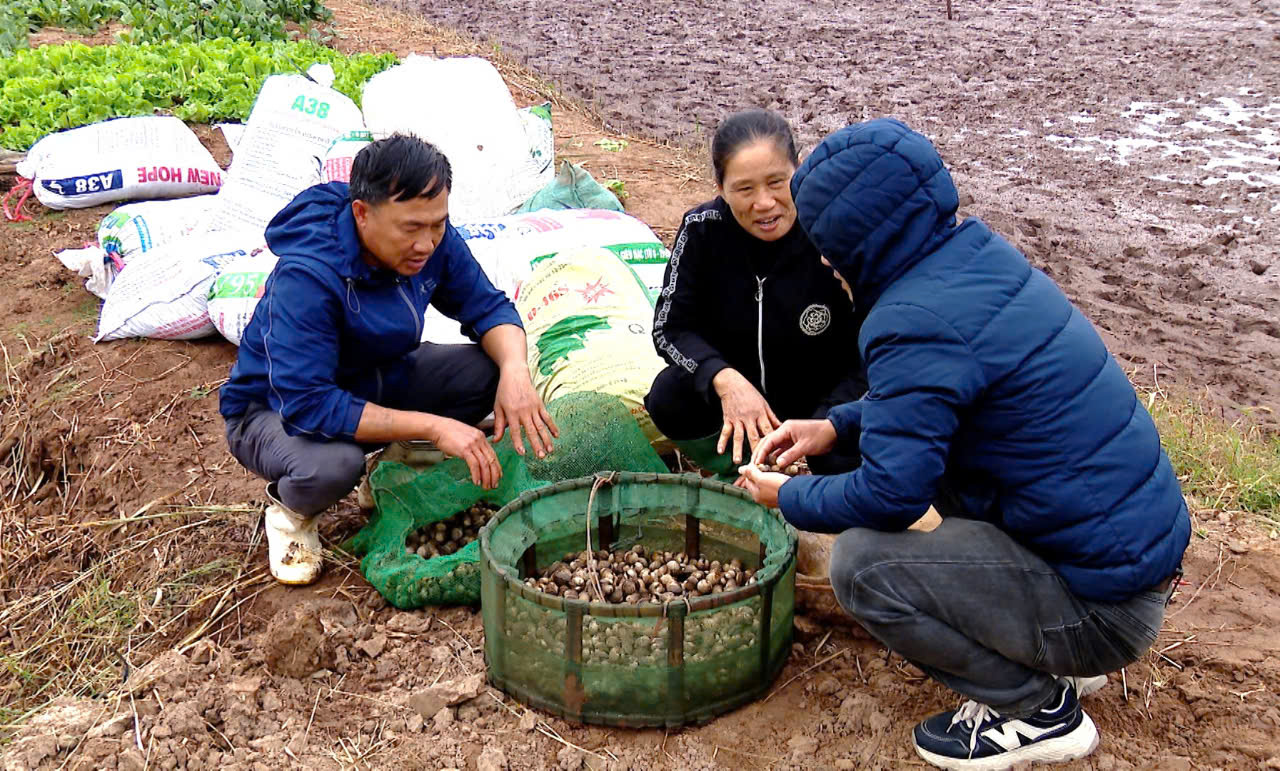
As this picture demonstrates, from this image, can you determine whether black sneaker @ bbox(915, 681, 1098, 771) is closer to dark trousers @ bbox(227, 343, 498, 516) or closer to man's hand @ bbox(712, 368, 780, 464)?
man's hand @ bbox(712, 368, 780, 464)

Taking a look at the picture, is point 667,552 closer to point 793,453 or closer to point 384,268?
point 793,453

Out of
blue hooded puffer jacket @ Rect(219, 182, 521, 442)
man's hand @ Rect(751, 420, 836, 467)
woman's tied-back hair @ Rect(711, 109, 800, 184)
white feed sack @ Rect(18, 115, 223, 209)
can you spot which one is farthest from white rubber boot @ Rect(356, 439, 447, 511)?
white feed sack @ Rect(18, 115, 223, 209)

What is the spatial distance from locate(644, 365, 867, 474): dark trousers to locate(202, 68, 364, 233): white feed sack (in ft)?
6.37

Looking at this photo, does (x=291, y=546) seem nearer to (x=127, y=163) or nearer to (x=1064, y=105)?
(x=127, y=163)

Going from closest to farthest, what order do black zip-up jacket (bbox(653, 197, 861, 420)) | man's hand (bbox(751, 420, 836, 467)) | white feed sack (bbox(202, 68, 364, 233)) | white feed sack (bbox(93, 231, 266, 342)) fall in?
man's hand (bbox(751, 420, 836, 467)), black zip-up jacket (bbox(653, 197, 861, 420)), white feed sack (bbox(93, 231, 266, 342)), white feed sack (bbox(202, 68, 364, 233))

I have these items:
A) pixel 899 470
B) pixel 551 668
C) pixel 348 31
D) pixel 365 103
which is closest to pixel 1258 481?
pixel 899 470

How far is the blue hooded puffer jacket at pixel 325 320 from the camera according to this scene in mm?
2641

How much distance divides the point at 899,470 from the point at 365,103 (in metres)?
3.34

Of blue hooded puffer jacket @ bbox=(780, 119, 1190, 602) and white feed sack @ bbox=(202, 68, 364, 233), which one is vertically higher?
blue hooded puffer jacket @ bbox=(780, 119, 1190, 602)

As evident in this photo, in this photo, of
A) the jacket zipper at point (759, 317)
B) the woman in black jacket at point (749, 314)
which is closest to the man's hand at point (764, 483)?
the woman in black jacket at point (749, 314)

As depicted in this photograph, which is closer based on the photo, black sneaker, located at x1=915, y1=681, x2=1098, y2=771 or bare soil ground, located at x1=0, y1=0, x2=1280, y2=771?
black sneaker, located at x1=915, y1=681, x2=1098, y2=771

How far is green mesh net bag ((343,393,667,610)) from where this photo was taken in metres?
2.76

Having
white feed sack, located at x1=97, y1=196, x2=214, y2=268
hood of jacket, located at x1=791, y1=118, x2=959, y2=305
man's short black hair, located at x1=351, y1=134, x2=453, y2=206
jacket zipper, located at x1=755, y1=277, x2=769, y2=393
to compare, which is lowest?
white feed sack, located at x1=97, y1=196, x2=214, y2=268

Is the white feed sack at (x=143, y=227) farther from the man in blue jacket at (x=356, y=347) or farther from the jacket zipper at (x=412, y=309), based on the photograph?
the jacket zipper at (x=412, y=309)
